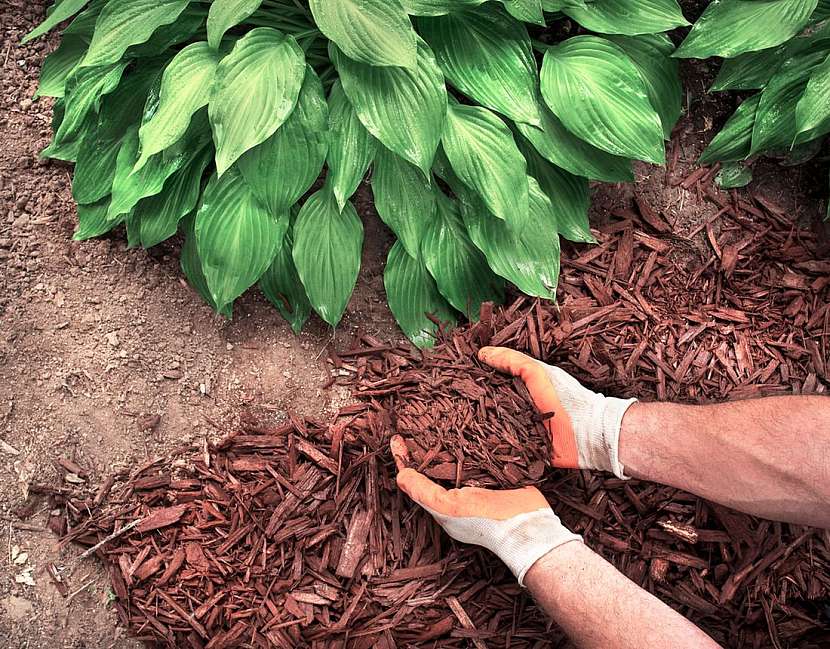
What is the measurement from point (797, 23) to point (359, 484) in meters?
1.66

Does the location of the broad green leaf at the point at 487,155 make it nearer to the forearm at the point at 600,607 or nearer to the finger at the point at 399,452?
the finger at the point at 399,452

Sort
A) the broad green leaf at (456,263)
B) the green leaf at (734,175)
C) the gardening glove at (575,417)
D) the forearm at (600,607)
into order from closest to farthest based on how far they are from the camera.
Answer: the forearm at (600,607) → the gardening glove at (575,417) → the broad green leaf at (456,263) → the green leaf at (734,175)

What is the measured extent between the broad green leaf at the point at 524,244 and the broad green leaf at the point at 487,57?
0.78 feet

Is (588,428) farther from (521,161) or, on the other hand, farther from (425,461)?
(521,161)

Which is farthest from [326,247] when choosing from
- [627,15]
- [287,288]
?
[627,15]

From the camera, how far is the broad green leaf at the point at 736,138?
2033 mm

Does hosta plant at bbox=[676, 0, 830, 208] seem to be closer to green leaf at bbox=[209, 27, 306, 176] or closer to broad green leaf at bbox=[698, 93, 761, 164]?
broad green leaf at bbox=[698, 93, 761, 164]

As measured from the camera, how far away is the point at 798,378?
1.95 metres

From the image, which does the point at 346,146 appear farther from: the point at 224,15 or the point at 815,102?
the point at 815,102

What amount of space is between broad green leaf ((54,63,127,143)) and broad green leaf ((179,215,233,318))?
37 cm

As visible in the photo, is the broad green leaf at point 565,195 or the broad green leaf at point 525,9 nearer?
the broad green leaf at point 525,9

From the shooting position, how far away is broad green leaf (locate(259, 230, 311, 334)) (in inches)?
78.5

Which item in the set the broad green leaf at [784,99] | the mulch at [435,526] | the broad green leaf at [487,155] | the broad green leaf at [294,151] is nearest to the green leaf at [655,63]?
the broad green leaf at [784,99]

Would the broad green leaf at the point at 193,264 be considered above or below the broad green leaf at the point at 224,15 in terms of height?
below
